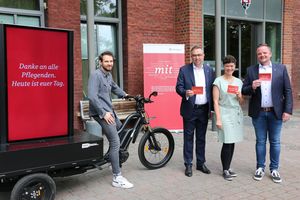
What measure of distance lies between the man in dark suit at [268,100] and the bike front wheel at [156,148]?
1.29 metres

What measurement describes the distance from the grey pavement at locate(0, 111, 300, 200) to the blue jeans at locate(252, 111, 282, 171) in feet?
0.95

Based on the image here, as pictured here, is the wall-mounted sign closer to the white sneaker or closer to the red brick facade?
the red brick facade

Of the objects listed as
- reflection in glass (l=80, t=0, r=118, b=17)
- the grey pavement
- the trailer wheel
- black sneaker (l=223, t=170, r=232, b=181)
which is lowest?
the grey pavement

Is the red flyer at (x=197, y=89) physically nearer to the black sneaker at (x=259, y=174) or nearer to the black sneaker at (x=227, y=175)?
the black sneaker at (x=227, y=175)

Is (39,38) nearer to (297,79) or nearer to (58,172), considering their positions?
(58,172)

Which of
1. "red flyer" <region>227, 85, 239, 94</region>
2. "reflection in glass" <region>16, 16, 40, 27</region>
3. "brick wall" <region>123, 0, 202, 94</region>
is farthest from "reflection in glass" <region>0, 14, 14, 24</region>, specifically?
"red flyer" <region>227, 85, 239, 94</region>

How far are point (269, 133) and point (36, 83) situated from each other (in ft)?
9.96

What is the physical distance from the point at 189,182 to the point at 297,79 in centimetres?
937

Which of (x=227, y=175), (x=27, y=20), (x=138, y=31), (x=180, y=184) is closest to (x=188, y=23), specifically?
(x=138, y=31)

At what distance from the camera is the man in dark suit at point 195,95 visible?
5055 millimetres

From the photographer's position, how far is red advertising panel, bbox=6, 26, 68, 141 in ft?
13.1

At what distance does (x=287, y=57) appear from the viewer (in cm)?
1215

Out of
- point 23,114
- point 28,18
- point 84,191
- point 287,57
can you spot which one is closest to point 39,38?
point 23,114

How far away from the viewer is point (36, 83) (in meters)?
4.16
